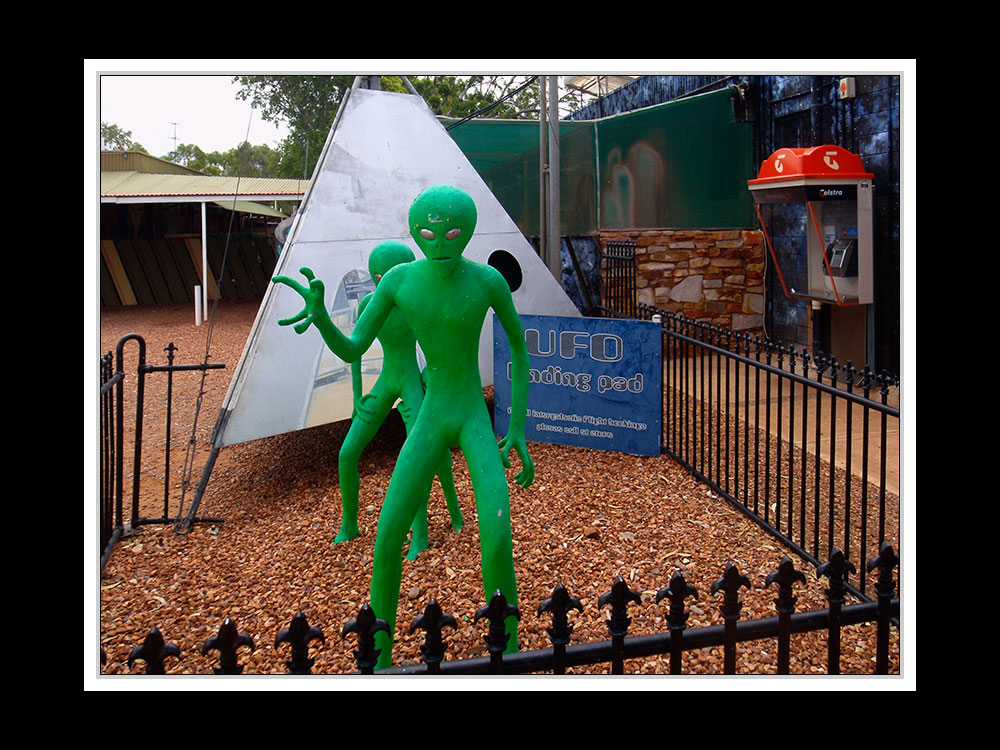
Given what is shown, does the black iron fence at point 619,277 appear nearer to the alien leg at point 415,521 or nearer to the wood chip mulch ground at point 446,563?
the wood chip mulch ground at point 446,563

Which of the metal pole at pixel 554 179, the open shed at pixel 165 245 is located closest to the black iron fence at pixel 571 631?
the metal pole at pixel 554 179

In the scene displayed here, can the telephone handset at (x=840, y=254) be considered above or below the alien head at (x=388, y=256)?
above

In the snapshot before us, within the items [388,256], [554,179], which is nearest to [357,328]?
[388,256]

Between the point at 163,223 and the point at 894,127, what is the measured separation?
1906cm

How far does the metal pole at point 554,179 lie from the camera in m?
7.80

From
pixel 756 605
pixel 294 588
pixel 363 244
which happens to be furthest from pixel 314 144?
pixel 756 605

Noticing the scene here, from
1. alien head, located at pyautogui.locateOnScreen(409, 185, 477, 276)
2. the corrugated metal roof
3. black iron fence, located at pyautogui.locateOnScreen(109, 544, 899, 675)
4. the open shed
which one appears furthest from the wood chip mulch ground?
the open shed

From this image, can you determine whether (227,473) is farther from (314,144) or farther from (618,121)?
(618,121)

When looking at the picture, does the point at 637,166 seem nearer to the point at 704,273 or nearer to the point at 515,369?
the point at 704,273

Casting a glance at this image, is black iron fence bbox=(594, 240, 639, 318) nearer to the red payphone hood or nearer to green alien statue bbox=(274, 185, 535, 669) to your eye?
the red payphone hood

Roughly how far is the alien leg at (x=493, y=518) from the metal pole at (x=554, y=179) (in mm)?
4827

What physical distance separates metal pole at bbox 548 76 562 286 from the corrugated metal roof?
27.5ft

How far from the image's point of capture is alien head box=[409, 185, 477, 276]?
3.10 m

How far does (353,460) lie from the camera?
4898 millimetres
